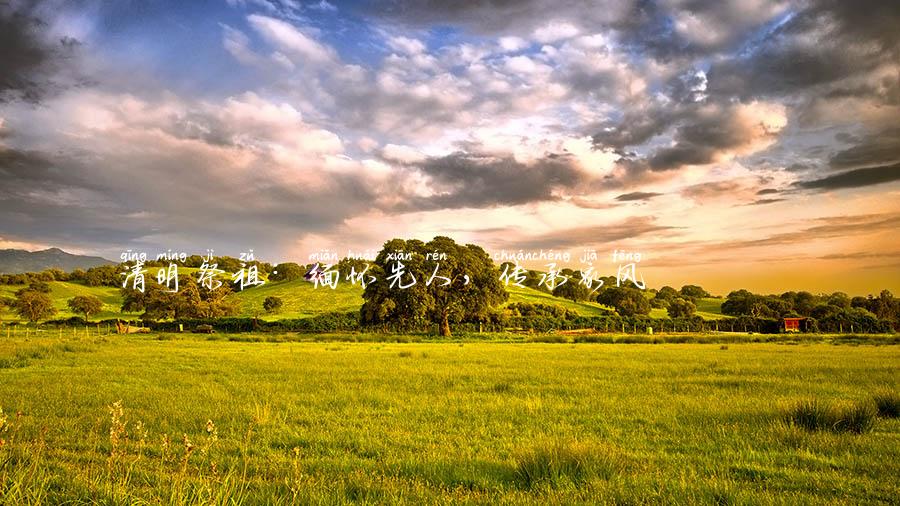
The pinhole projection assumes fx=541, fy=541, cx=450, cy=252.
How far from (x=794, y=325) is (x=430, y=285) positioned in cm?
7213

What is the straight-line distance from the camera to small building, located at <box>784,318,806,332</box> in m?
94.2

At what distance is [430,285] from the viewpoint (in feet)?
219

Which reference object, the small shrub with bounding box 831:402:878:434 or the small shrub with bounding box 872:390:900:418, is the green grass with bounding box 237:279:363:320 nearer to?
the small shrub with bounding box 872:390:900:418

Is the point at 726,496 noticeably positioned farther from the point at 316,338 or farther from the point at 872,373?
the point at 316,338

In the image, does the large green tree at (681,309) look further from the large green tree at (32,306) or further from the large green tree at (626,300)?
the large green tree at (32,306)

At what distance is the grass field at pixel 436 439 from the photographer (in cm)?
715

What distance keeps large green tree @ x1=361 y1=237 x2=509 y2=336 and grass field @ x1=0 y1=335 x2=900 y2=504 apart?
1624 inches

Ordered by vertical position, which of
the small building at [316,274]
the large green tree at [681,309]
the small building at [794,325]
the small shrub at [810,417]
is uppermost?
the small building at [316,274]

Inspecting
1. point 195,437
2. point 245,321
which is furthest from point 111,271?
point 195,437

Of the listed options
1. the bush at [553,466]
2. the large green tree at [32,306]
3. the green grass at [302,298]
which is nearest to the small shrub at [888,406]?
the bush at [553,466]

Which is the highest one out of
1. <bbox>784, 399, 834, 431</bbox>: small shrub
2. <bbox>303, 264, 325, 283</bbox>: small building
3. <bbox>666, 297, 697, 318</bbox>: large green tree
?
<bbox>303, 264, 325, 283</bbox>: small building

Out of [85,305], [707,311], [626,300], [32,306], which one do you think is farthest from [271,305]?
[707,311]

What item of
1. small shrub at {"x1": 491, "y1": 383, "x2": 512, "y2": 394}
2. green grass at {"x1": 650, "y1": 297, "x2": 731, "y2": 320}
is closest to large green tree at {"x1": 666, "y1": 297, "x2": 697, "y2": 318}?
green grass at {"x1": 650, "y1": 297, "x2": 731, "y2": 320}

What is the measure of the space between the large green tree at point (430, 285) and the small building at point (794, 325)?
56.8m
